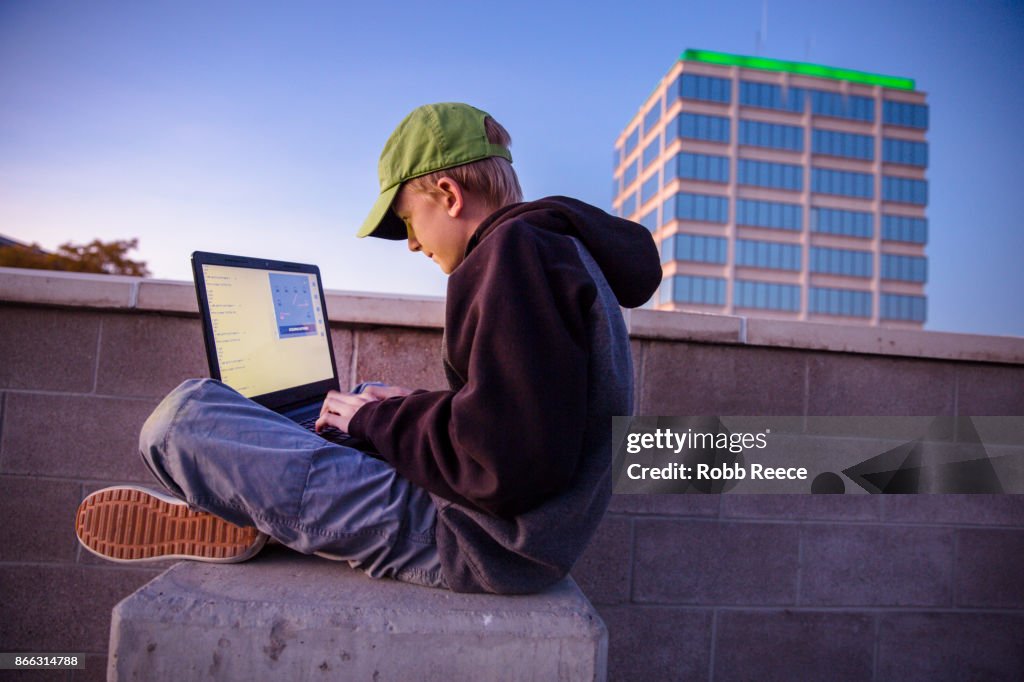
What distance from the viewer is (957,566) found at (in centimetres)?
234

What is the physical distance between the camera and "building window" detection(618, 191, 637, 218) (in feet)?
207

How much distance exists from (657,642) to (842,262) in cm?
6066

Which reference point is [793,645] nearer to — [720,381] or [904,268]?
[720,381]

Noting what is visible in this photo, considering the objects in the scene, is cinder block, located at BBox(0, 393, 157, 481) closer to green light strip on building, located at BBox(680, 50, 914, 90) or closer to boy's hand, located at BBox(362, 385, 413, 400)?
boy's hand, located at BBox(362, 385, 413, 400)

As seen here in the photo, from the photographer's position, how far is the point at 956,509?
236 cm

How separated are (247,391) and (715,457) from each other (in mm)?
1509

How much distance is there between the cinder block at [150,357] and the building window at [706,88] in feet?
188

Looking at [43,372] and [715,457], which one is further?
[715,457]

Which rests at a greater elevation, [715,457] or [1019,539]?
[715,457]

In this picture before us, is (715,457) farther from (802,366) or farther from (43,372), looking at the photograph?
(43,372)

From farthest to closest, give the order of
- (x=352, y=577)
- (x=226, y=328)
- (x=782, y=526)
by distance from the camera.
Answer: (x=782, y=526), (x=226, y=328), (x=352, y=577)

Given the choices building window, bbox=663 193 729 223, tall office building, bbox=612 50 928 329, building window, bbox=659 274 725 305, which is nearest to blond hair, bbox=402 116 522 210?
building window, bbox=659 274 725 305

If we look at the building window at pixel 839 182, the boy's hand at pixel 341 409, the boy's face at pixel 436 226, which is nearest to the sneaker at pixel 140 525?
the boy's hand at pixel 341 409

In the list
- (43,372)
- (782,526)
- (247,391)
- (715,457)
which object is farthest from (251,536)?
(782,526)
